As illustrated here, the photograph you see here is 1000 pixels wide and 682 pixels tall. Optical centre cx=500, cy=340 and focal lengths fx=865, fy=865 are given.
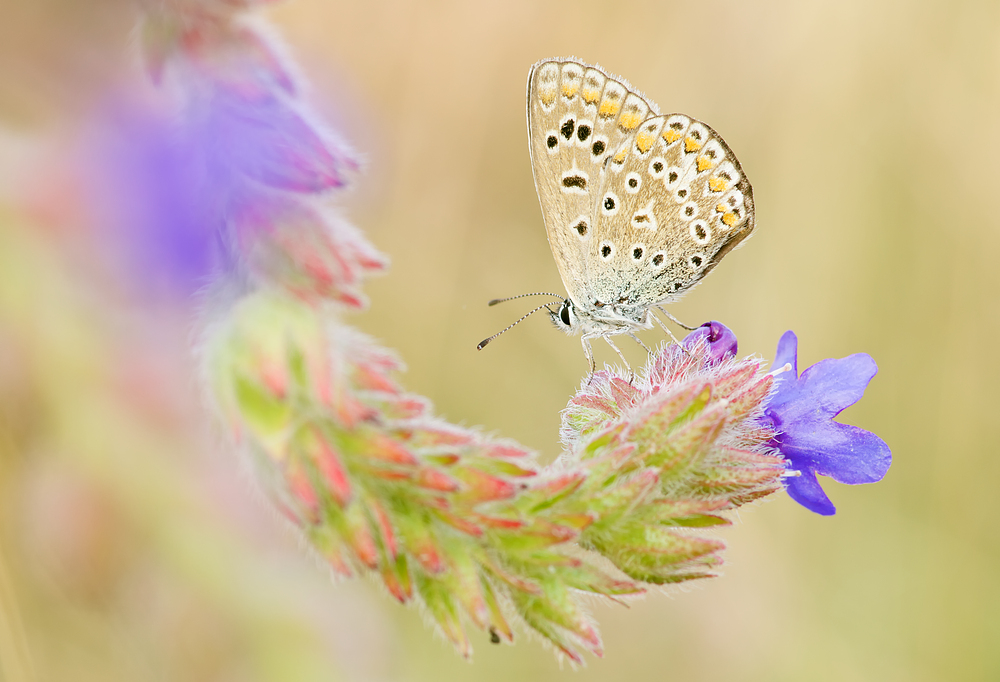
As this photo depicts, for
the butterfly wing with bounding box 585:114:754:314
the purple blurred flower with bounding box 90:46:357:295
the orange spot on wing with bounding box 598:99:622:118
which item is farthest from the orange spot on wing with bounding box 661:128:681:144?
the purple blurred flower with bounding box 90:46:357:295

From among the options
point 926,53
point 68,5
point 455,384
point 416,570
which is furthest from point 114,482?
point 926,53

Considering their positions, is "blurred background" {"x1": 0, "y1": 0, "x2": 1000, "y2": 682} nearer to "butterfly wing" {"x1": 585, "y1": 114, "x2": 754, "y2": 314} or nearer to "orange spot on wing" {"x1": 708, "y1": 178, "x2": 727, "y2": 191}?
"butterfly wing" {"x1": 585, "y1": 114, "x2": 754, "y2": 314}

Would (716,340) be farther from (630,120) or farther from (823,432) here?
(630,120)

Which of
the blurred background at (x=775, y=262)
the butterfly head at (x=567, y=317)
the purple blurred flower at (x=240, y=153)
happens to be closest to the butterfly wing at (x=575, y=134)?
the butterfly head at (x=567, y=317)

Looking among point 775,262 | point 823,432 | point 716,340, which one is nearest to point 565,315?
point 716,340

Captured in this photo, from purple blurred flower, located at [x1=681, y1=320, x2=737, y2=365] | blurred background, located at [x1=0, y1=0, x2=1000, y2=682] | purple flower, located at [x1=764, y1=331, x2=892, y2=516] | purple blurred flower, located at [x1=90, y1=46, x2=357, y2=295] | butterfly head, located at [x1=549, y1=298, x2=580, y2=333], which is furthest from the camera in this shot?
blurred background, located at [x1=0, y1=0, x2=1000, y2=682]

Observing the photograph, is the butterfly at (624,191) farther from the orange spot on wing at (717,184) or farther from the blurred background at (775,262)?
the blurred background at (775,262)

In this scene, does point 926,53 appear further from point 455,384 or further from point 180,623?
point 180,623
